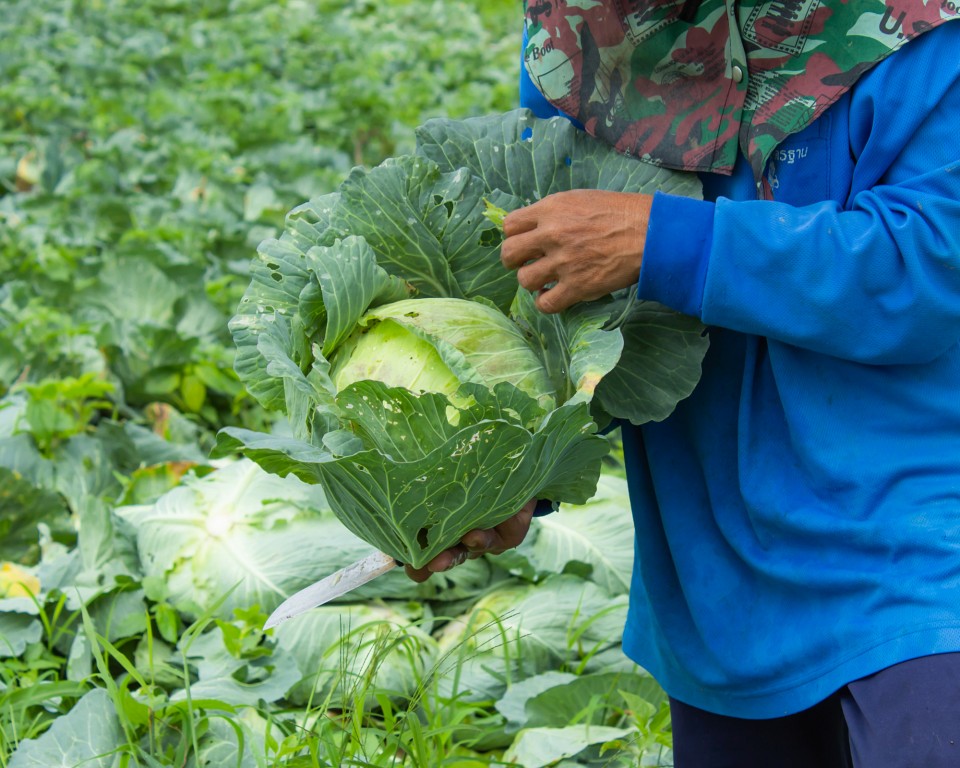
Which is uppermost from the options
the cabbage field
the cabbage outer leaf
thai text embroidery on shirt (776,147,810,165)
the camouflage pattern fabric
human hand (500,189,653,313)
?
the camouflage pattern fabric

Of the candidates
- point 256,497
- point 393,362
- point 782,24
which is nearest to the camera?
point 782,24

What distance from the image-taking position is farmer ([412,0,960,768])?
1455mm

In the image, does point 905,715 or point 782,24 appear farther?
point 782,24

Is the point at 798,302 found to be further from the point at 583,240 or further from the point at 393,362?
the point at 393,362

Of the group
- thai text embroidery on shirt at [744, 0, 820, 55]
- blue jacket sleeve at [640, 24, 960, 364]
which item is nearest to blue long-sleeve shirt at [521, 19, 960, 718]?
blue jacket sleeve at [640, 24, 960, 364]

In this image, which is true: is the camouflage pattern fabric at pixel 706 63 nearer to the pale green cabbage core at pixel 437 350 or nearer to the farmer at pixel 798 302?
the farmer at pixel 798 302

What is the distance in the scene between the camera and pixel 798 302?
1.48 meters

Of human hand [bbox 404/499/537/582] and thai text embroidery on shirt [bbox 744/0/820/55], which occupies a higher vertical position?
thai text embroidery on shirt [bbox 744/0/820/55]

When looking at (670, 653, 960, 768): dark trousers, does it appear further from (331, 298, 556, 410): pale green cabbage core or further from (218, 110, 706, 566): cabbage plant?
(331, 298, 556, 410): pale green cabbage core

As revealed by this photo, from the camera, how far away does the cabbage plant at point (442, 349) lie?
1534 mm

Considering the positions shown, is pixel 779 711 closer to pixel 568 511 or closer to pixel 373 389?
pixel 373 389

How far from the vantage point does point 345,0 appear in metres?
9.98

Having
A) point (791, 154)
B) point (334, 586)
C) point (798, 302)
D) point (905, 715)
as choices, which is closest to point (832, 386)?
point (798, 302)

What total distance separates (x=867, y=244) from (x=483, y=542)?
701 millimetres
